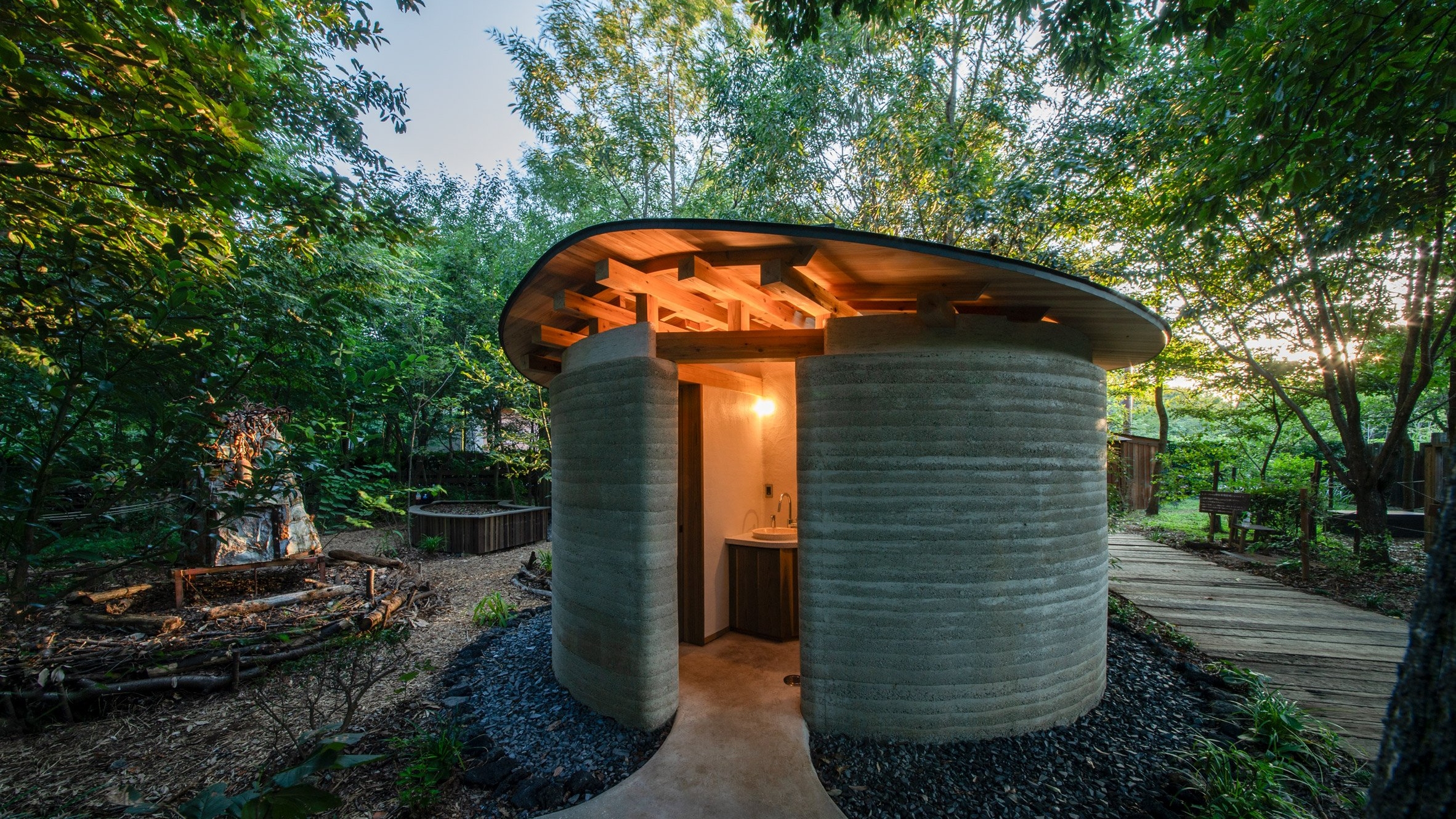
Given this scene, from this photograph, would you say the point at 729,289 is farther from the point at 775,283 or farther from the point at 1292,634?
the point at 1292,634

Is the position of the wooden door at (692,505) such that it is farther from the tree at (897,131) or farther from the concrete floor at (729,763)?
the tree at (897,131)

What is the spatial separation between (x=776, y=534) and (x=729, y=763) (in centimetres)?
229

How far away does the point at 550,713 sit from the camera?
3.64 m

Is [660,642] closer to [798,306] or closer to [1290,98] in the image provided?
[798,306]

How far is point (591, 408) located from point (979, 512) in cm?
265

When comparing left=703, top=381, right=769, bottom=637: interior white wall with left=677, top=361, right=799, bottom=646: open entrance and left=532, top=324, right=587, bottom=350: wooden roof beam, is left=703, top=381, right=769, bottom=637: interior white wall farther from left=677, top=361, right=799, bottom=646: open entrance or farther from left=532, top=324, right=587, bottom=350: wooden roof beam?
left=532, top=324, right=587, bottom=350: wooden roof beam

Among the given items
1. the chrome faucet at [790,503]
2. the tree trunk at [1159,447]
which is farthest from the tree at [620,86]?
the tree trunk at [1159,447]

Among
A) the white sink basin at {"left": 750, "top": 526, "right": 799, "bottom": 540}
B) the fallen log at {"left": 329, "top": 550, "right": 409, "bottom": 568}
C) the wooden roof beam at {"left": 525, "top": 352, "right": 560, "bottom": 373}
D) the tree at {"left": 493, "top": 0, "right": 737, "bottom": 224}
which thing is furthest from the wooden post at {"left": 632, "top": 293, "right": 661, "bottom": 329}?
the tree at {"left": 493, "top": 0, "right": 737, "bottom": 224}

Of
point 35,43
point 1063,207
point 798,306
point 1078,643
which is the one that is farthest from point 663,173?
point 1078,643

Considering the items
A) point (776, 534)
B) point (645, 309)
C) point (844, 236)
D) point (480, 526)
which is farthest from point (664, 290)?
point (480, 526)

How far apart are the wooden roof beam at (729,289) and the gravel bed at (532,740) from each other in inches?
110

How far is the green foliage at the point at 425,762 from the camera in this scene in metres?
2.70

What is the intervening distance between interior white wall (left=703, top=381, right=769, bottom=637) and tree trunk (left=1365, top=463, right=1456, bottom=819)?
377cm

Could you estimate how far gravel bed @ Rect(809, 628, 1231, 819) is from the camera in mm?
2664
